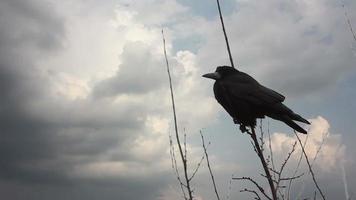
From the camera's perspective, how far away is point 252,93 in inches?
253

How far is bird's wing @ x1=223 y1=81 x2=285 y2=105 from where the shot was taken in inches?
240

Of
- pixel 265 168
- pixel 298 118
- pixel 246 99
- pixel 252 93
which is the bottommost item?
pixel 265 168

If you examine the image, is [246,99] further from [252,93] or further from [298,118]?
[298,118]

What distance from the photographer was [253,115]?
6340 millimetres

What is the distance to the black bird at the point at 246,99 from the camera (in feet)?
19.4

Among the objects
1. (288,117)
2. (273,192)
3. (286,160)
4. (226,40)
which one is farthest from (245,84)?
(273,192)

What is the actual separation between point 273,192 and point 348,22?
4.21 meters

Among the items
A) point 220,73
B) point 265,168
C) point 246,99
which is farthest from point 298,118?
point 265,168

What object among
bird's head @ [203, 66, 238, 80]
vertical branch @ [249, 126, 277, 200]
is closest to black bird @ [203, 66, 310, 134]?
bird's head @ [203, 66, 238, 80]

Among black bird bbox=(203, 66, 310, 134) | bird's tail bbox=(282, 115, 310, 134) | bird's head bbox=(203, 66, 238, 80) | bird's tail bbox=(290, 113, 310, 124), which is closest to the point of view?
bird's tail bbox=(290, 113, 310, 124)

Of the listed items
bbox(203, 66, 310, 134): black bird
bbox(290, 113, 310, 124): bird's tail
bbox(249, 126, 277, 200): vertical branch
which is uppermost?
bbox(203, 66, 310, 134): black bird

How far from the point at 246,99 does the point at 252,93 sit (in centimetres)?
16

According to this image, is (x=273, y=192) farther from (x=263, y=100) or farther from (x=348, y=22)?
(x=348, y=22)

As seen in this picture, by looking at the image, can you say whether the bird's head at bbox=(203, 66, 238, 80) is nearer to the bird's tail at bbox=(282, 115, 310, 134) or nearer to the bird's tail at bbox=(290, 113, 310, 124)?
the bird's tail at bbox=(282, 115, 310, 134)
